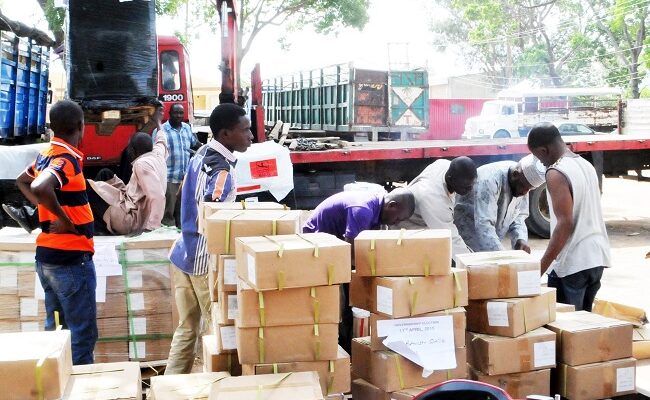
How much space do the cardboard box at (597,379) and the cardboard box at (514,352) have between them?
138 mm

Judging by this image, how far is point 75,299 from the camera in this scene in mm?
3967

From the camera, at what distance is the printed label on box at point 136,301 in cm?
509

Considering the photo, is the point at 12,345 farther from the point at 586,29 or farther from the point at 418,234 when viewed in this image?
the point at 586,29

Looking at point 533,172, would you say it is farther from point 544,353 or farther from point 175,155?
point 175,155

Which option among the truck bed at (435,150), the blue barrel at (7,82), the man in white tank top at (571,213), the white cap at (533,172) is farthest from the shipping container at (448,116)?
the man in white tank top at (571,213)

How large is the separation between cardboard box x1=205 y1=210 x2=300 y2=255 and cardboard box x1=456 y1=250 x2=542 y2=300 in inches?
38.9

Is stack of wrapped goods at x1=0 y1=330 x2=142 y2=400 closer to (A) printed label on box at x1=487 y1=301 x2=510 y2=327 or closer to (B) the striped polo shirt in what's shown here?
(B) the striped polo shirt

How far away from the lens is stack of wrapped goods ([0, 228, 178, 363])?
16.2ft

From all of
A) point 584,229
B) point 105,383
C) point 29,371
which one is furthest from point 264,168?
point 29,371

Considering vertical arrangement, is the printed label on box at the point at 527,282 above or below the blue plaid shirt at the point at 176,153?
below

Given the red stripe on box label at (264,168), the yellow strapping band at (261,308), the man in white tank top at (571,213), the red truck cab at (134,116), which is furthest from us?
the red truck cab at (134,116)

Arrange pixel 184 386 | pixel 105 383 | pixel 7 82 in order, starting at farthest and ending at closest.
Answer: pixel 7 82
pixel 184 386
pixel 105 383

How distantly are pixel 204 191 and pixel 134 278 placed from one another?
136 centimetres

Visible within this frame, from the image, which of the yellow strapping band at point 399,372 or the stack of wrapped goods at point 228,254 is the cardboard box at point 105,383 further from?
the yellow strapping band at point 399,372
